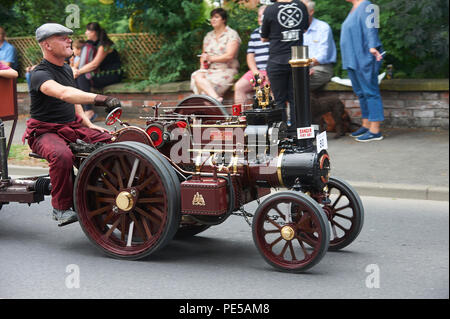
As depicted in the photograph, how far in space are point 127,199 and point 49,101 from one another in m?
1.18

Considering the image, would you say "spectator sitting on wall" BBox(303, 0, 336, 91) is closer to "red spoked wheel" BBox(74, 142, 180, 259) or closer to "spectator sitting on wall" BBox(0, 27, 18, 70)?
"red spoked wheel" BBox(74, 142, 180, 259)

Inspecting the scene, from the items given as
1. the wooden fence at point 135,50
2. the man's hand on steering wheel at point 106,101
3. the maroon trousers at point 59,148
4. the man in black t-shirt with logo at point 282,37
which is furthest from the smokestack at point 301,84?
the wooden fence at point 135,50

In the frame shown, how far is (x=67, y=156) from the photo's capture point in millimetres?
5516

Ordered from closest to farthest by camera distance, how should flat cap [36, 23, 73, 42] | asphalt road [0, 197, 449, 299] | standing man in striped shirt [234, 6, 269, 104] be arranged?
1. asphalt road [0, 197, 449, 299]
2. flat cap [36, 23, 73, 42]
3. standing man in striped shirt [234, 6, 269, 104]

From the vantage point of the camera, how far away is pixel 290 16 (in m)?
8.62

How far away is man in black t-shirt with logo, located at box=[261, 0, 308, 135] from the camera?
8.63m

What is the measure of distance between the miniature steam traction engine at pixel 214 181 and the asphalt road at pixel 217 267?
0.60 ft

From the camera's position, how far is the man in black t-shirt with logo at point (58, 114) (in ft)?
18.1

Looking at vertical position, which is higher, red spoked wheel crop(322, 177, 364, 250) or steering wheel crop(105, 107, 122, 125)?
steering wheel crop(105, 107, 122, 125)

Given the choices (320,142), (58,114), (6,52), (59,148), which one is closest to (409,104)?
(320,142)

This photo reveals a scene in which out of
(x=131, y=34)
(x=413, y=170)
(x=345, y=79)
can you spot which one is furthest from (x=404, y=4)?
(x=131, y=34)

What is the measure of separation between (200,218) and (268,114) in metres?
0.88

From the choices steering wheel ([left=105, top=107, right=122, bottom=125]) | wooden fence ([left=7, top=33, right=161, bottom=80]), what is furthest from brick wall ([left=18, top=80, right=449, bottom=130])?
steering wheel ([left=105, top=107, right=122, bottom=125])

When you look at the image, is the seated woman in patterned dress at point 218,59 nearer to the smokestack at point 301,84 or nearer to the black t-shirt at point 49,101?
the black t-shirt at point 49,101
